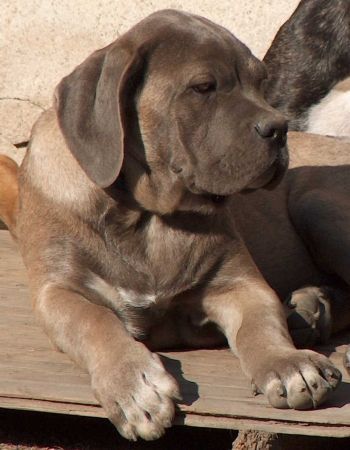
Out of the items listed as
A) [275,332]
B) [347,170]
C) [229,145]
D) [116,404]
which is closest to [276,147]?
[229,145]

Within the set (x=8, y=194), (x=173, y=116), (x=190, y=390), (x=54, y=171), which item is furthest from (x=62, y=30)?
(x=190, y=390)

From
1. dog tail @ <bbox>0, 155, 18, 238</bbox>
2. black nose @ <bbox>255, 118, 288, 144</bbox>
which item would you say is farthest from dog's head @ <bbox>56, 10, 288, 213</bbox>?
dog tail @ <bbox>0, 155, 18, 238</bbox>

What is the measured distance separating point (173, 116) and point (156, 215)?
0.39 meters

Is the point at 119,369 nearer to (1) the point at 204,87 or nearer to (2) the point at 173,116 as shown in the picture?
(2) the point at 173,116

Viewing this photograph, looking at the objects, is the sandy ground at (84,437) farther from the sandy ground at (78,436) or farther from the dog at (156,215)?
the dog at (156,215)

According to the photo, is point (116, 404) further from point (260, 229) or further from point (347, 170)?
point (347, 170)

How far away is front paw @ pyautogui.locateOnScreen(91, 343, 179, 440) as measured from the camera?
3539mm

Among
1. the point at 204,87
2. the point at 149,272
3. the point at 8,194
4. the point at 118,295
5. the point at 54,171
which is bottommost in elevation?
the point at 8,194

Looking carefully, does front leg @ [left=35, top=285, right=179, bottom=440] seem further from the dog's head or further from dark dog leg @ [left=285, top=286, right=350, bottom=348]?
dark dog leg @ [left=285, top=286, right=350, bottom=348]

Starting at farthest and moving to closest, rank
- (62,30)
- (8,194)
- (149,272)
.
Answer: (62,30) < (8,194) < (149,272)

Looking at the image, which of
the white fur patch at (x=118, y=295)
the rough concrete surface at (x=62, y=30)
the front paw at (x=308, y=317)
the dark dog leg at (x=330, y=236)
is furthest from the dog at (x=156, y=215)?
the rough concrete surface at (x=62, y=30)

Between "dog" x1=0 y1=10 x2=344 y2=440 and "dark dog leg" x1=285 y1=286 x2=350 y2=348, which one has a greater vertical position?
"dog" x1=0 y1=10 x2=344 y2=440

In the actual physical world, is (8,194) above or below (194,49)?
below

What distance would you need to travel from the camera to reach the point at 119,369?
11.8 ft
